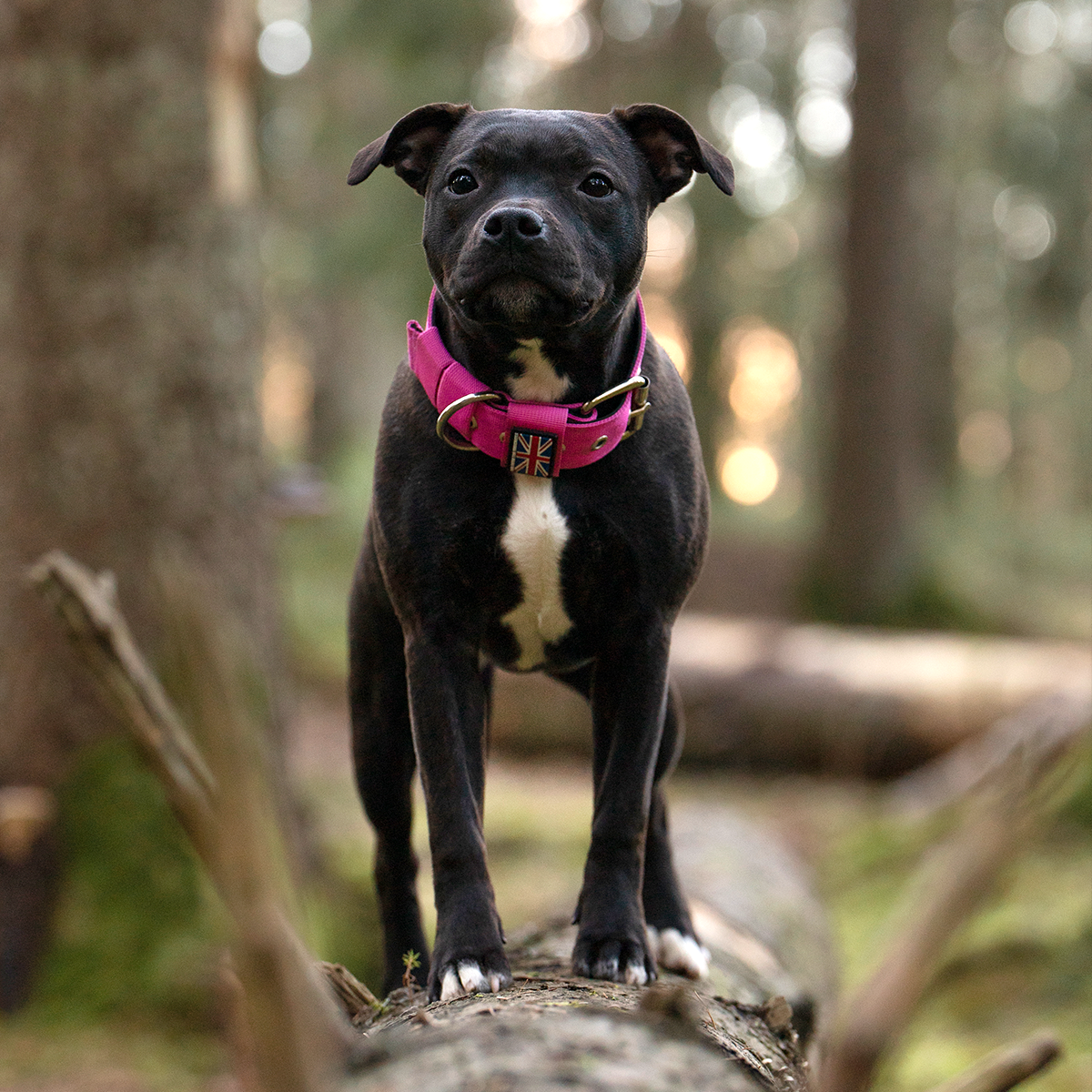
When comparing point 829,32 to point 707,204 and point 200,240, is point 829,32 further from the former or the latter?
point 200,240

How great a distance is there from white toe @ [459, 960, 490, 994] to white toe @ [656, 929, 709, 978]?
0.72 m

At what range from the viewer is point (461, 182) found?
7.86ft

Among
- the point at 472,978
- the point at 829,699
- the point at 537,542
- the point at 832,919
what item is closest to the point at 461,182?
the point at 537,542

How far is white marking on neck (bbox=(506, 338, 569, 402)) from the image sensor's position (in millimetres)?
2424

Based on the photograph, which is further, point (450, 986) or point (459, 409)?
point (459, 409)

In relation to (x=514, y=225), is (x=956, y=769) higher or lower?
lower

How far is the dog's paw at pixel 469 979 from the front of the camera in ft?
7.04

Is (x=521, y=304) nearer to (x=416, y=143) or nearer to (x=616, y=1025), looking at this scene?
(x=416, y=143)

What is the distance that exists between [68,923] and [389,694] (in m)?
2.97

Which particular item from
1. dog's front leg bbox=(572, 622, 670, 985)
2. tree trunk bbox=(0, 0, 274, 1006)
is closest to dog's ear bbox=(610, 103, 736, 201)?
dog's front leg bbox=(572, 622, 670, 985)

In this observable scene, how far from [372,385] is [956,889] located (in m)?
22.6

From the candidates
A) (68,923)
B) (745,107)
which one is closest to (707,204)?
(745,107)

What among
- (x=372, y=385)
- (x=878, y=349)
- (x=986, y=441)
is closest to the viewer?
(x=878, y=349)

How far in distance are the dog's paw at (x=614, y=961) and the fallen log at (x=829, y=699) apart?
5.10 meters
